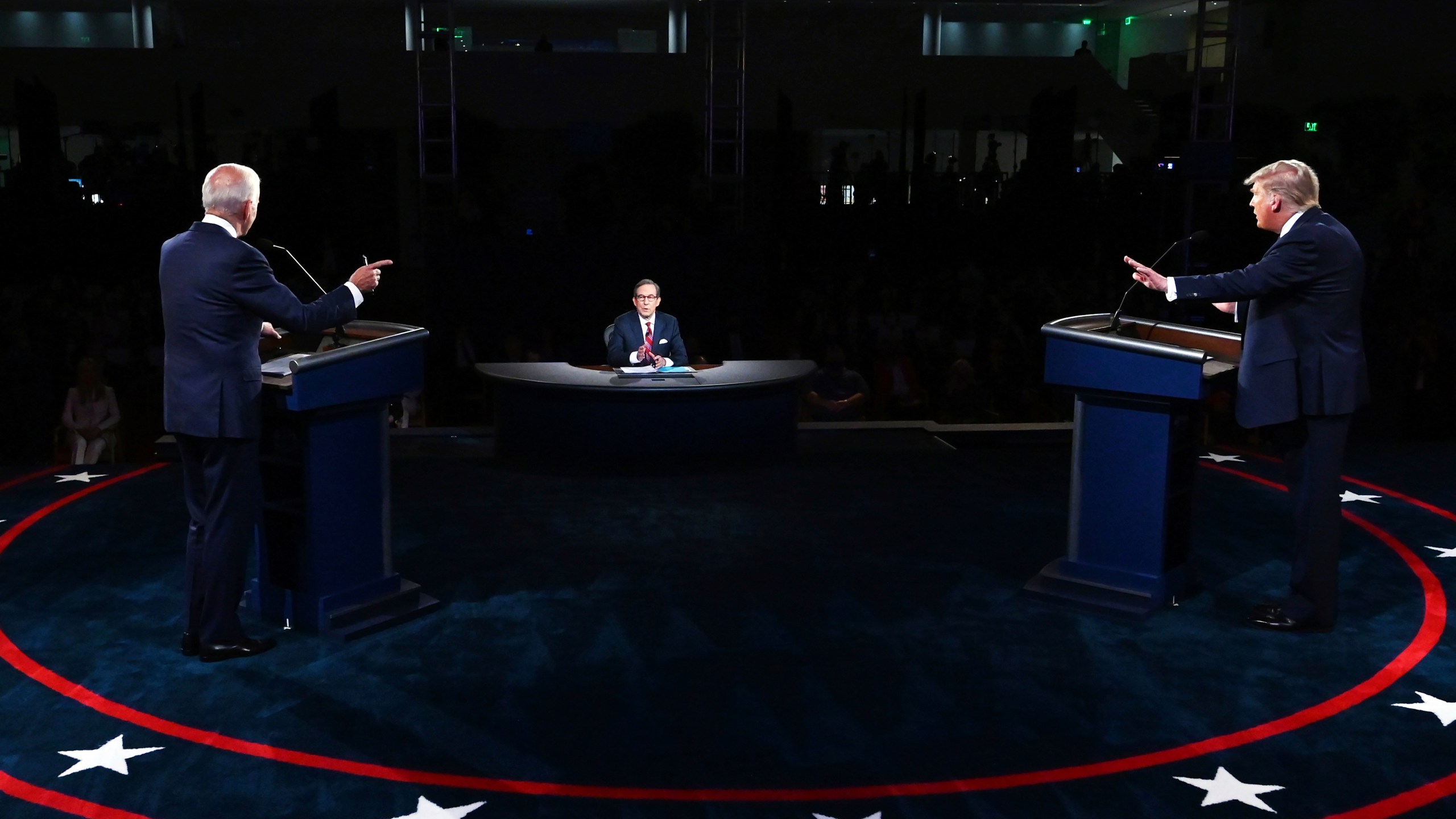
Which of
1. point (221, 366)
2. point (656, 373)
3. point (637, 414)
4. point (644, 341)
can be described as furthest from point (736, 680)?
point (644, 341)

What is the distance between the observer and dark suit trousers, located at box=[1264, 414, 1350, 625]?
372 centimetres

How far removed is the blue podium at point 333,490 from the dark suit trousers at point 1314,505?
9.01 feet

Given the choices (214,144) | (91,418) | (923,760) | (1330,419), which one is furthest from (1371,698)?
(214,144)

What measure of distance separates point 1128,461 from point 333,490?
2.51m

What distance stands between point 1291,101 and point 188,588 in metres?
12.4

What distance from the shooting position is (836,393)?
7.65m

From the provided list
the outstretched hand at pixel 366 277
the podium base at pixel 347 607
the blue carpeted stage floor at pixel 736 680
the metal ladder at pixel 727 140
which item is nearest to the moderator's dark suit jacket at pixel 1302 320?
the blue carpeted stage floor at pixel 736 680

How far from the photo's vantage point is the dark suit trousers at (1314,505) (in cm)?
372

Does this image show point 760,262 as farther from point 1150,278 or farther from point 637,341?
point 1150,278

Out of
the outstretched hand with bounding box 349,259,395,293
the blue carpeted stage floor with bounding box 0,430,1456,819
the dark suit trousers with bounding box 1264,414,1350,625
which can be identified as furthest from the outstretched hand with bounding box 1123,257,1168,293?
the outstretched hand with bounding box 349,259,395,293

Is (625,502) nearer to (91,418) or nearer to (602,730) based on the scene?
(602,730)

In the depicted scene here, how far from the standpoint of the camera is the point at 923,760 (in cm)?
294

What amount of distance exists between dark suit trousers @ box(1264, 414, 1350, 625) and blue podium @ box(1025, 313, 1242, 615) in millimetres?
313

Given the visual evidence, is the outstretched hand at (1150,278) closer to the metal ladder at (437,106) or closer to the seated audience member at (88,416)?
the seated audience member at (88,416)
